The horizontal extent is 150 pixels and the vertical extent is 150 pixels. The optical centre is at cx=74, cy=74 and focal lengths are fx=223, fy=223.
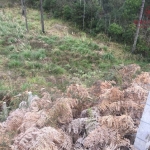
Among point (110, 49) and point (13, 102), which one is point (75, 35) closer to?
point (110, 49)

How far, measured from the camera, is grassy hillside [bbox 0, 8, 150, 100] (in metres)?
7.27

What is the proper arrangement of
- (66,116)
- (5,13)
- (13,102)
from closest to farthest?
(66,116), (13,102), (5,13)

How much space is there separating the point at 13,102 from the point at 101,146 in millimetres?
2710

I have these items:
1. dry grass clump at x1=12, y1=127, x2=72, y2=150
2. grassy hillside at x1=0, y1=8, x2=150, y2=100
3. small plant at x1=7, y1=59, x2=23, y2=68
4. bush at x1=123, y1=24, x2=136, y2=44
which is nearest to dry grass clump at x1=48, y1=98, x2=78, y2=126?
dry grass clump at x1=12, y1=127, x2=72, y2=150

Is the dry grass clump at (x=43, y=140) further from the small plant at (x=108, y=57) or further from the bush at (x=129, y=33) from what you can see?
the bush at (x=129, y=33)

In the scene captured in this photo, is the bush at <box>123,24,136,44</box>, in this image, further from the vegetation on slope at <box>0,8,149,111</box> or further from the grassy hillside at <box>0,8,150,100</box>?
the vegetation on slope at <box>0,8,149,111</box>

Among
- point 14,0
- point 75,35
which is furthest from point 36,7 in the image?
point 75,35

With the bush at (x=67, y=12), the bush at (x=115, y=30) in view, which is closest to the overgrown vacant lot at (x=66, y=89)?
the bush at (x=115, y=30)

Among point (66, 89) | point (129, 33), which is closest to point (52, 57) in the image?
point (66, 89)

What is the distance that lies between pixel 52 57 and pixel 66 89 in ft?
14.3

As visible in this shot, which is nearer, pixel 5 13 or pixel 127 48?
pixel 127 48

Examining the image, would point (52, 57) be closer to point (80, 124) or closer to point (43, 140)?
point (80, 124)

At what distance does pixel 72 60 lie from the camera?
9.41 m

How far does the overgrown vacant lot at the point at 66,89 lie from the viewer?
7.68 feet
